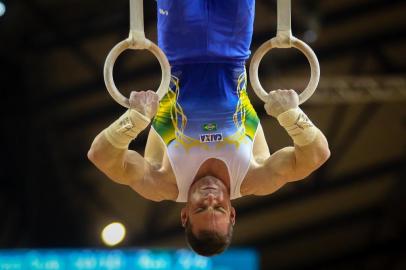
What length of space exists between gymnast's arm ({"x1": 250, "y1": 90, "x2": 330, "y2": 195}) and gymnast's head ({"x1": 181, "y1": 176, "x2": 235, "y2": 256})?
0.98ft

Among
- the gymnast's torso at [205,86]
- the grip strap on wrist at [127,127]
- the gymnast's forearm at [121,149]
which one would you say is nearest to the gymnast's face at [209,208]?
the gymnast's torso at [205,86]

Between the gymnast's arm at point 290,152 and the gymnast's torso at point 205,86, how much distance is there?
0.38ft

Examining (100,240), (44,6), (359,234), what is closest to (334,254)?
(359,234)

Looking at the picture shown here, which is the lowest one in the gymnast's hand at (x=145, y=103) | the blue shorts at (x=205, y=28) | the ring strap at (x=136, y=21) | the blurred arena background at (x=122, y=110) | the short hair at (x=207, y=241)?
the short hair at (x=207, y=241)

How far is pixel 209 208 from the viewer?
4027 millimetres

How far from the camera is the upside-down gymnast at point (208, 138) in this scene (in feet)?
13.3

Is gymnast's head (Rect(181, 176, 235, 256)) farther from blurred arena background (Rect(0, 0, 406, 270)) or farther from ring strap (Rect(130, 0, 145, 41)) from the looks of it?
blurred arena background (Rect(0, 0, 406, 270))

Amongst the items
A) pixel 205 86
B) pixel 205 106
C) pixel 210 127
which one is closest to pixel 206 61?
pixel 205 86

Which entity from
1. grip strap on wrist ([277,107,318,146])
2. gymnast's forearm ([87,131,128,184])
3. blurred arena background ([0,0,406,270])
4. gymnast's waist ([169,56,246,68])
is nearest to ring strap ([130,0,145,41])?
gymnast's waist ([169,56,246,68])

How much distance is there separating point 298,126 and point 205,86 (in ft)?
2.01

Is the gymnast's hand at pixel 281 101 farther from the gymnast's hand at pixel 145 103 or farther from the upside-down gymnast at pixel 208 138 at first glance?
the gymnast's hand at pixel 145 103

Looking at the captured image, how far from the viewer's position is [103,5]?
8.49 m

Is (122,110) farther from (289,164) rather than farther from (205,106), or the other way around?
(289,164)

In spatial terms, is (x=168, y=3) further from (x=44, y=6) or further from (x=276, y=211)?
(x=276, y=211)
